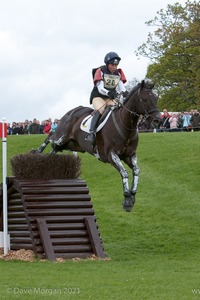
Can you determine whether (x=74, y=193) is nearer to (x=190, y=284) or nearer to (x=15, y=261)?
(x=15, y=261)

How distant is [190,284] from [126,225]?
10.1 metres

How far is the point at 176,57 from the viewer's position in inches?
2842

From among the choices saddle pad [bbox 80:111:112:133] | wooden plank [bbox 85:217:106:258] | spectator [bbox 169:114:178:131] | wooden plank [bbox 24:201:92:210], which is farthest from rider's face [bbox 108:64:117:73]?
spectator [bbox 169:114:178:131]

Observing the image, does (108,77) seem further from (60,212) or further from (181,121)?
(181,121)

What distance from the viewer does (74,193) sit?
16500mm

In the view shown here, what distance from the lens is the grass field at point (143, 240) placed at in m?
11.4

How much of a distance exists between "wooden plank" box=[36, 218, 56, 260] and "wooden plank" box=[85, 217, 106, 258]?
0.92 m

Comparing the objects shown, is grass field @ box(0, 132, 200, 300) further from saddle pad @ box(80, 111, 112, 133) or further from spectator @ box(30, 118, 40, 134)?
spectator @ box(30, 118, 40, 134)

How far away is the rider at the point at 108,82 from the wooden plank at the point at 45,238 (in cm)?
262

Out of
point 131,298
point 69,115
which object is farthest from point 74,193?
point 131,298

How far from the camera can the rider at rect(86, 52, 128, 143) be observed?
675 inches

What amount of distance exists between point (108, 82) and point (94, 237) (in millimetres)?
3465

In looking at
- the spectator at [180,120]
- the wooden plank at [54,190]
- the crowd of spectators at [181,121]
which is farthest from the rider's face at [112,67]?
the spectator at [180,120]

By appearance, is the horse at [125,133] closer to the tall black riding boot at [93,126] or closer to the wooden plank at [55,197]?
the tall black riding boot at [93,126]
